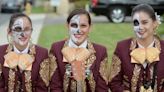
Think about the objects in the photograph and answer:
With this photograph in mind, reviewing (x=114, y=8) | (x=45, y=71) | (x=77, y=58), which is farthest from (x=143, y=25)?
Result: (x=114, y=8)

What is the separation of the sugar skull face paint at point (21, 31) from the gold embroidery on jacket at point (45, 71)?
0.25m

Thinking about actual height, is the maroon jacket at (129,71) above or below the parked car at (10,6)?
below

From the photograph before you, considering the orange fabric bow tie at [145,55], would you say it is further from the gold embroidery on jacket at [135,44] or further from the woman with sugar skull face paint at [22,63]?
the woman with sugar skull face paint at [22,63]

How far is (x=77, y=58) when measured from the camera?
4.58m

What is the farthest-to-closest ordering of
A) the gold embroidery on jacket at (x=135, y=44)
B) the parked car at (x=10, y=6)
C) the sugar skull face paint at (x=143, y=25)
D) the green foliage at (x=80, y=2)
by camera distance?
the parked car at (x=10, y=6) → the green foliage at (x=80, y=2) → the gold embroidery on jacket at (x=135, y=44) → the sugar skull face paint at (x=143, y=25)

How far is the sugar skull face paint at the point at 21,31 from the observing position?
462 cm

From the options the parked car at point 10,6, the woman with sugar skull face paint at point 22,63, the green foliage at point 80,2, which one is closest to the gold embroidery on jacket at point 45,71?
the woman with sugar skull face paint at point 22,63

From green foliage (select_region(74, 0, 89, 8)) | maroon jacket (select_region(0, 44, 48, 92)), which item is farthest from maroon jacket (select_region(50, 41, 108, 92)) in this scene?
green foliage (select_region(74, 0, 89, 8))

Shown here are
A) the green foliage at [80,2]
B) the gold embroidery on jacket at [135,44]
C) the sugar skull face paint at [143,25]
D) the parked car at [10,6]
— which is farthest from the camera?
the parked car at [10,6]

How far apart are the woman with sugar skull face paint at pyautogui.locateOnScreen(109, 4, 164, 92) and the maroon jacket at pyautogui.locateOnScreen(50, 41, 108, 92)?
11 cm

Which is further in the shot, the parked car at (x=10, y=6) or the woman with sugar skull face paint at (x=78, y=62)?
the parked car at (x=10, y=6)

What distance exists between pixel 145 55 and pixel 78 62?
59cm

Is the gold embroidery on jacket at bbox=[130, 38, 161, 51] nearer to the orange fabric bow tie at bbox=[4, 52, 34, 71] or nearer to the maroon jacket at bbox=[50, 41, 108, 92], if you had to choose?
the maroon jacket at bbox=[50, 41, 108, 92]

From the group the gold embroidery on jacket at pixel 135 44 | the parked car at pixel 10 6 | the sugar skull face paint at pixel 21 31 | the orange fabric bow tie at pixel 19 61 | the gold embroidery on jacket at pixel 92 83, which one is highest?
the parked car at pixel 10 6
